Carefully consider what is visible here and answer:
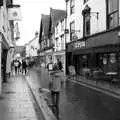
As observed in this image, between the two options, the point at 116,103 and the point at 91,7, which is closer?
the point at 116,103

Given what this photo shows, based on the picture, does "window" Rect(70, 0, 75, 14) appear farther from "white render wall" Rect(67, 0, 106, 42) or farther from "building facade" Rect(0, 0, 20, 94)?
"building facade" Rect(0, 0, 20, 94)

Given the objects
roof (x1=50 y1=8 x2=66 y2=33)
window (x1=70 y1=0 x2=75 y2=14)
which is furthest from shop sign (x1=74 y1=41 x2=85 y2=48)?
roof (x1=50 y1=8 x2=66 y2=33)

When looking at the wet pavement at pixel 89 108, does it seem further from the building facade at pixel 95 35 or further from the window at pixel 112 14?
the window at pixel 112 14

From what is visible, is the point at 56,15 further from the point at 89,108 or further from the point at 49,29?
the point at 89,108

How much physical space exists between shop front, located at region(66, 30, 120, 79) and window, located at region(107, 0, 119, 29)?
0.65 m

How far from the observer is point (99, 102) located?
10.6m

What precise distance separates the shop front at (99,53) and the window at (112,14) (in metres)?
0.65

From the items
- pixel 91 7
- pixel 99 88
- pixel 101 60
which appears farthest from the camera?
pixel 91 7

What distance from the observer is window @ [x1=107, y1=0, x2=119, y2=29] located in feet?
56.0

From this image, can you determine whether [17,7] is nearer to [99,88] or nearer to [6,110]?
[99,88]

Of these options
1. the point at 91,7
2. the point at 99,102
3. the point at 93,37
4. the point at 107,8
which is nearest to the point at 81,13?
the point at 91,7

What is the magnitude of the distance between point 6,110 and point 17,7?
8.64 metres

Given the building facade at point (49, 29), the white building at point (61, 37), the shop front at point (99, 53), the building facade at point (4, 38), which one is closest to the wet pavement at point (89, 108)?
the building facade at point (4, 38)

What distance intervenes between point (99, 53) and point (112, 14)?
3639 millimetres
